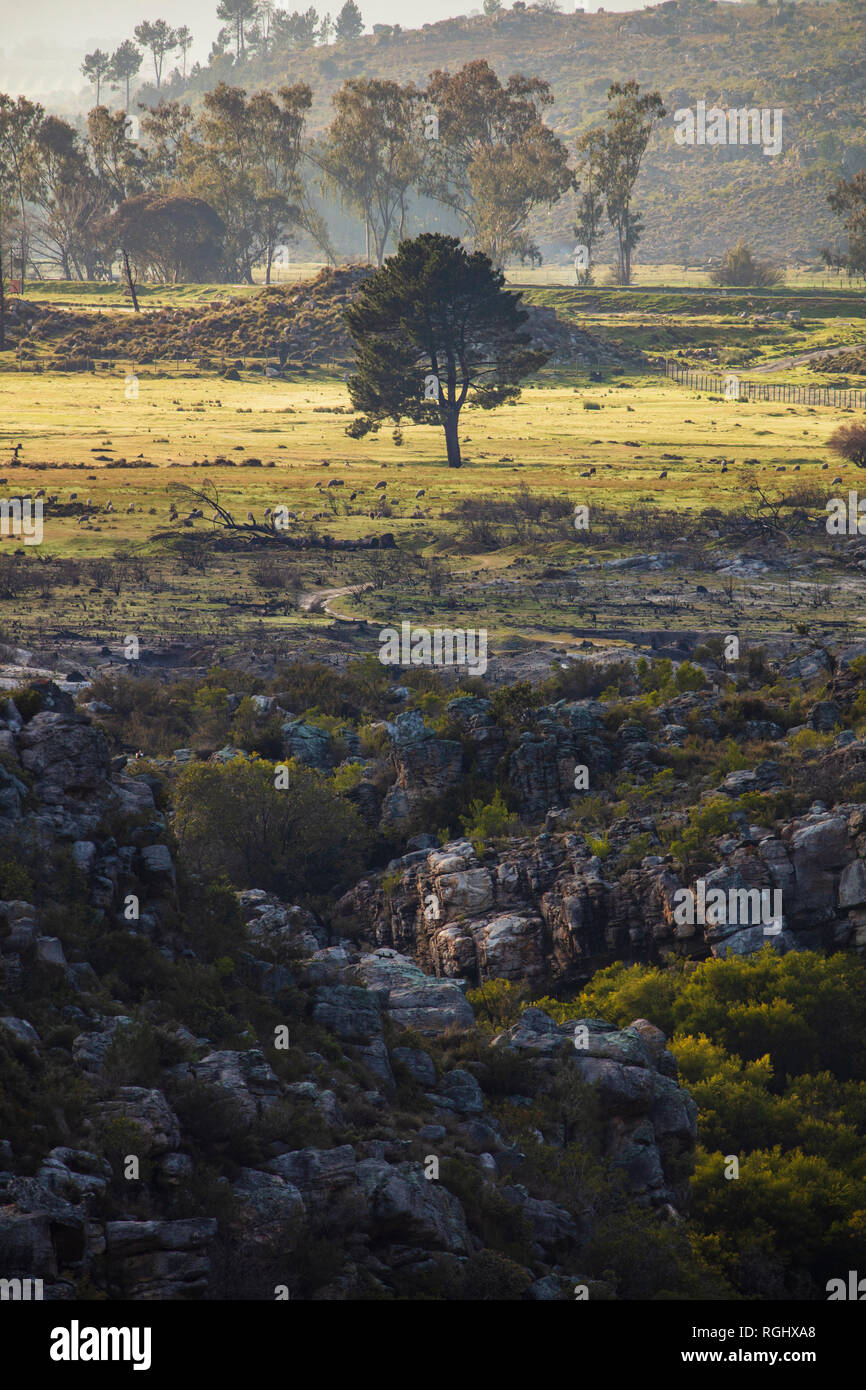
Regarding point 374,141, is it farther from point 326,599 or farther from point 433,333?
point 326,599

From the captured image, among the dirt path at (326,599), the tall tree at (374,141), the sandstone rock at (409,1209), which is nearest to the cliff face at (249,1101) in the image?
the sandstone rock at (409,1209)

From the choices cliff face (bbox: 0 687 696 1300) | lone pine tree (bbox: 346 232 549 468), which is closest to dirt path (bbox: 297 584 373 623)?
cliff face (bbox: 0 687 696 1300)

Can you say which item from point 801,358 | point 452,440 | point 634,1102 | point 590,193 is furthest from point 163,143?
point 634,1102

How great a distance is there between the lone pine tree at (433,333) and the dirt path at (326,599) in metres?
25.4

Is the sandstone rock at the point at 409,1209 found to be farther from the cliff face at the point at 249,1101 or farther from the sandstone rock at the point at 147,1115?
the sandstone rock at the point at 147,1115

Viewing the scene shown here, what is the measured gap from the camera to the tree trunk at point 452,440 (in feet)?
233

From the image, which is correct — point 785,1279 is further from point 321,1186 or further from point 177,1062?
point 177,1062

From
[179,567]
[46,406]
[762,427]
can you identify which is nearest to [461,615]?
[179,567]

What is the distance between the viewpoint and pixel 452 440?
71.6 m

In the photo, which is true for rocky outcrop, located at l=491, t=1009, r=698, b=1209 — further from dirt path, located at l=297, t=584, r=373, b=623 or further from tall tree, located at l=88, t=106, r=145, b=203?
tall tree, located at l=88, t=106, r=145, b=203

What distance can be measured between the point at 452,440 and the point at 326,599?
93.2ft

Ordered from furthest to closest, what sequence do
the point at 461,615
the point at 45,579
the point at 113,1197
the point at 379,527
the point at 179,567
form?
the point at 379,527 < the point at 179,567 < the point at 45,579 < the point at 461,615 < the point at 113,1197

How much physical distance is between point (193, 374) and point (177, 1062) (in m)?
98.1

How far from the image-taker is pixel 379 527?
57.3 meters
